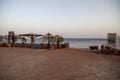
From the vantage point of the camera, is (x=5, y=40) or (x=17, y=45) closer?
(x=17, y=45)

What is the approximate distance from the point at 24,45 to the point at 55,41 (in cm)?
245

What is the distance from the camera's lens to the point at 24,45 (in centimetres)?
1442

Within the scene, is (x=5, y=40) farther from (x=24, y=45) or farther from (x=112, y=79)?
(x=112, y=79)

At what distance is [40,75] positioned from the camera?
4.37 m

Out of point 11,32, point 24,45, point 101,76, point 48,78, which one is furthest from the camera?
point 11,32

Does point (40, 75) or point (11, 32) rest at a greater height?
point (11, 32)

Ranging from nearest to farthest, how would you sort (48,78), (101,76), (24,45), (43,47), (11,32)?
(48,78)
(101,76)
(43,47)
(24,45)
(11,32)

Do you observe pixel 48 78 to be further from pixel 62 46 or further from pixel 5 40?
pixel 5 40

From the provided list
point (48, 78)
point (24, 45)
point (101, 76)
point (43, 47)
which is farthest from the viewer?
point (24, 45)

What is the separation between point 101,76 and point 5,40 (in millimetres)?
13463

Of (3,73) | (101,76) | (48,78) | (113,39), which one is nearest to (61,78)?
(48,78)

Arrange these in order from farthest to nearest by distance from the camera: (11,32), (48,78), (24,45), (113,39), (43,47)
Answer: (11,32), (24,45), (43,47), (113,39), (48,78)

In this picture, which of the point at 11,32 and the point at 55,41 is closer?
the point at 55,41

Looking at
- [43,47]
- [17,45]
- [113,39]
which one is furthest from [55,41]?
[113,39]
